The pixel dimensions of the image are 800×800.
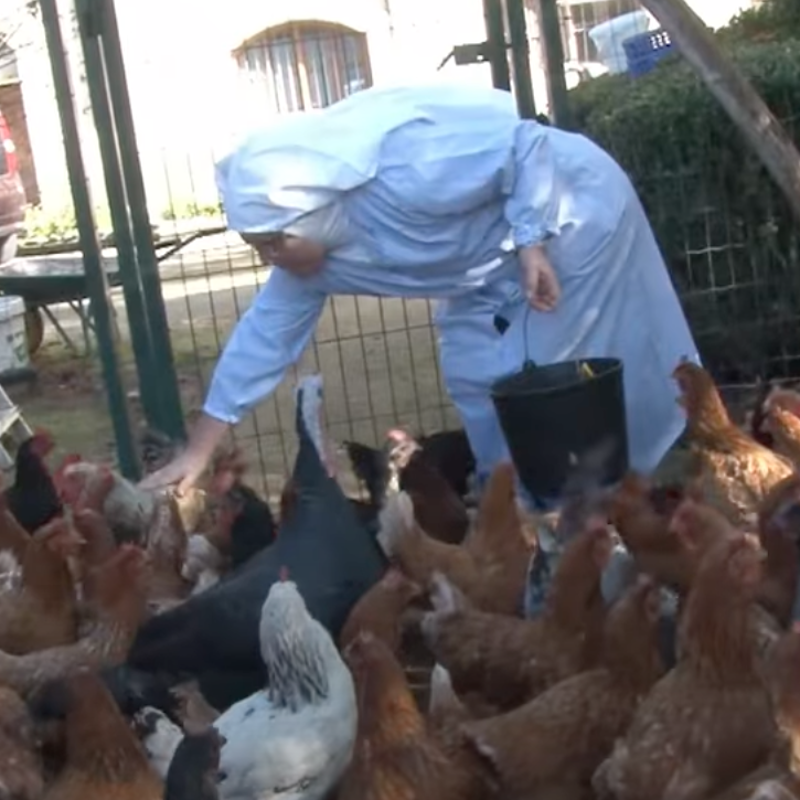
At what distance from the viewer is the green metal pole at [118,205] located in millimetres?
6324

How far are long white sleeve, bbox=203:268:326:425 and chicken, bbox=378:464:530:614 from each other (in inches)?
23.3

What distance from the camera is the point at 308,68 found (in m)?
12.2

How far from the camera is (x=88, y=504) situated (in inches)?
217

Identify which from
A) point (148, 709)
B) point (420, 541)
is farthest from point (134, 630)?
point (420, 541)

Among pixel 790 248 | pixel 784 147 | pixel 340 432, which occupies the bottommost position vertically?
pixel 340 432

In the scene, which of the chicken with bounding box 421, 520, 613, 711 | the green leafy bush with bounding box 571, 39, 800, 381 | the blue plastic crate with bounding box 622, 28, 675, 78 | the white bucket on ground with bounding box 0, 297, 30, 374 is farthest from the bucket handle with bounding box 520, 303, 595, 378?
the white bucket on ground with bounding box 0, 297, 30, 374

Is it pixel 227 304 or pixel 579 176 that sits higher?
pixel 579 176

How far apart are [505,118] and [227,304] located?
701 centimetres

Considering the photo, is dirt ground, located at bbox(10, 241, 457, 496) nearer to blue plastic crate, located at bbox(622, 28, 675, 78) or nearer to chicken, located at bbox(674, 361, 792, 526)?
blue plastic crate, located at bbox(622, 28, 675, 78)

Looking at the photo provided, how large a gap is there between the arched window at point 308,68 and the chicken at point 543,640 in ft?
21.2

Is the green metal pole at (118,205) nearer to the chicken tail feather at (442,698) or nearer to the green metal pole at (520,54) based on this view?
the green metal pole at (520,54)

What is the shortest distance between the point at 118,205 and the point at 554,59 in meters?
1.84

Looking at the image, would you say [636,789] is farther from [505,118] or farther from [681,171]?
[681,171]

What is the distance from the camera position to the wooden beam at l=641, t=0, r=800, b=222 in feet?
17.0
